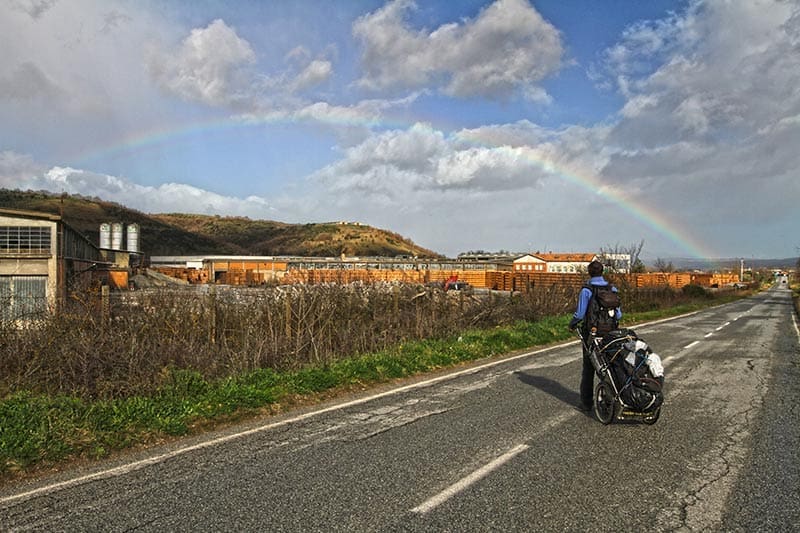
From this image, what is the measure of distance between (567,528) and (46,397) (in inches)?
257

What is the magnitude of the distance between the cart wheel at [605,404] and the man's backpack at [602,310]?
745 millimetres

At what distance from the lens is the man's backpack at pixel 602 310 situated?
762cm

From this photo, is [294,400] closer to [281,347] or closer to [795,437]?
[281,347]

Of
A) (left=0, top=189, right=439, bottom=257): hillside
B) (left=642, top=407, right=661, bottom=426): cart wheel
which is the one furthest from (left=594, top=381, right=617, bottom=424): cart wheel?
(left=0, top=189, right=439, bottom=257): hillside

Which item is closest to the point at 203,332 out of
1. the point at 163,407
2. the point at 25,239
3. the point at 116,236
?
the point at 163,407

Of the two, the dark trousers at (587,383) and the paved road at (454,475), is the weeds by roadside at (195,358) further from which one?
the dark trousers at (587,383)

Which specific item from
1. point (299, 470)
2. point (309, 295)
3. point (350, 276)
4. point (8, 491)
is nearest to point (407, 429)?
point (299, 470)

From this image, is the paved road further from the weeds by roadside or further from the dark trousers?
the weeds by roadside

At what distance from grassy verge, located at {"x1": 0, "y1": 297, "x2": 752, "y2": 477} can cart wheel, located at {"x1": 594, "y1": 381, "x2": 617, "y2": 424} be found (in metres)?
4.09

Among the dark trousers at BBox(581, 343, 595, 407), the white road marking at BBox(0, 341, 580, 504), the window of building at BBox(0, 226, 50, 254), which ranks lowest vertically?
the white road marking at BBox(0, 341, 580, 504)

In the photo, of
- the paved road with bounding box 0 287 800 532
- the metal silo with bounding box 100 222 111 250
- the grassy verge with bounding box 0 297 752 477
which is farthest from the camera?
the metal silo with bounding box 100 222 111 250

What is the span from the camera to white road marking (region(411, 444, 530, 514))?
4.68 meters

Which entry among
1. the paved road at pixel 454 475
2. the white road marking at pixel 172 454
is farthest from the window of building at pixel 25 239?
the paved road at pixel 454 475

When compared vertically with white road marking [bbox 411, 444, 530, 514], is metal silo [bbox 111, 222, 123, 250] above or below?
above
